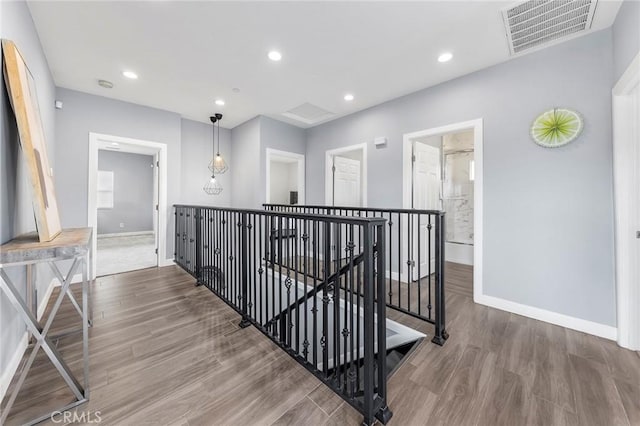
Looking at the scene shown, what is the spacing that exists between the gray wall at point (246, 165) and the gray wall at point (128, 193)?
4.72 m

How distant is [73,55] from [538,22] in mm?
4551

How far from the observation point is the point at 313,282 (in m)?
2.08

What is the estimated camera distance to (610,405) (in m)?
1.42

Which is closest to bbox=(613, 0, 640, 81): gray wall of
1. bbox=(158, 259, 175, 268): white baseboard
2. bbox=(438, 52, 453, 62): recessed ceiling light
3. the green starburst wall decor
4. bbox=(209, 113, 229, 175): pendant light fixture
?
the green starburst wall decor

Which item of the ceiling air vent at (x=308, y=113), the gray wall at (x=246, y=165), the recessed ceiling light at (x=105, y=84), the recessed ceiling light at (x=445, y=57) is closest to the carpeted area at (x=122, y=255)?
the gray wall at (x=246, y=165)

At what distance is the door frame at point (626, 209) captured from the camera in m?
1.95

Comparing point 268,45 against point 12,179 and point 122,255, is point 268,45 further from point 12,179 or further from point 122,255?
point 122,255

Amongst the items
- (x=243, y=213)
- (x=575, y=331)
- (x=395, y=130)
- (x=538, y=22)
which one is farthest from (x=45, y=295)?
(x=538, y=22)

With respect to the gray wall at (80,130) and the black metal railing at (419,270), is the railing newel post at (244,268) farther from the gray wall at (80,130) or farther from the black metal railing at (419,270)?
the gray wall at (80,130)

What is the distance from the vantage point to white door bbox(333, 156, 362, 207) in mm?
4699

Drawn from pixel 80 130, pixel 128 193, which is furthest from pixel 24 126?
pixel 128 193

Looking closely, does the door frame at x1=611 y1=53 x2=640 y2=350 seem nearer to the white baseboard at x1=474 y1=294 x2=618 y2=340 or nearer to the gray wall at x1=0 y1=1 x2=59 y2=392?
the white baseboard at x1=474 y1=294 x2=618 y2=340

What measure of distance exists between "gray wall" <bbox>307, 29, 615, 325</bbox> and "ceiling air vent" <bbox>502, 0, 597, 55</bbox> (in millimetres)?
189

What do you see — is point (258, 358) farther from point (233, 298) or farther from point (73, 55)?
point (73, 55)
